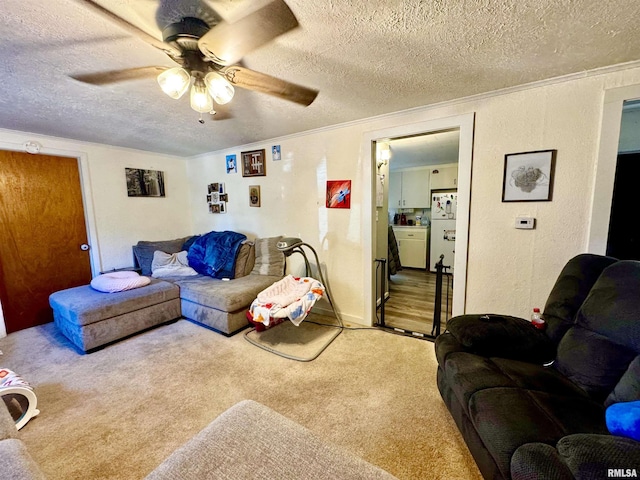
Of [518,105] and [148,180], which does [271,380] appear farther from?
[148,180]

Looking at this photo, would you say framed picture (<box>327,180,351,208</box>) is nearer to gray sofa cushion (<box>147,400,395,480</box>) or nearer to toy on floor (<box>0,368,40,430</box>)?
gray sofa cushion (<box>147,400,395,480</box>)

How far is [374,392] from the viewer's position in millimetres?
1863

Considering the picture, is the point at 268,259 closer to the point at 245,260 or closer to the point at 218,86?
the point at 245,260

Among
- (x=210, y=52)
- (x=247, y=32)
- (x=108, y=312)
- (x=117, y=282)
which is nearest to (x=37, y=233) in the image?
(x=117, y=282)

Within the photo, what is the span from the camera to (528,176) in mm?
2055

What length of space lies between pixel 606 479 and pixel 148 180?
4.94m

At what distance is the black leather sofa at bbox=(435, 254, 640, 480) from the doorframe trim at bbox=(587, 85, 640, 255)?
406mm

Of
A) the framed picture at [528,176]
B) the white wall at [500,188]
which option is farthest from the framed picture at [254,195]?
the framed picture at [528,176]

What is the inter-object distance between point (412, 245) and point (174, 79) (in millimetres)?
5130

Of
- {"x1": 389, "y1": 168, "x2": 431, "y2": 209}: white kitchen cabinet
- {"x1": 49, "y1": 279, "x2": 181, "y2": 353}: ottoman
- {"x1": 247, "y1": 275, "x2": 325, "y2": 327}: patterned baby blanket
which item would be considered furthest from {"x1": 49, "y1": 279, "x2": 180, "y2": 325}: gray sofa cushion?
{"x1": 389, "y1": 168, "x2": 431, "y2": 209}: white kitchen cabinet

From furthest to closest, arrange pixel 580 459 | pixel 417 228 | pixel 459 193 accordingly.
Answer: pixel 417 228
pixel 459 193
pixel 580 459

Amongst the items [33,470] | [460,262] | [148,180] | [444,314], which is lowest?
[444,314]

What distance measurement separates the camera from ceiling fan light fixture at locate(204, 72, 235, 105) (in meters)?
1.31

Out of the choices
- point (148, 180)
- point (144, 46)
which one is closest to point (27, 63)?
point (144, 46)
